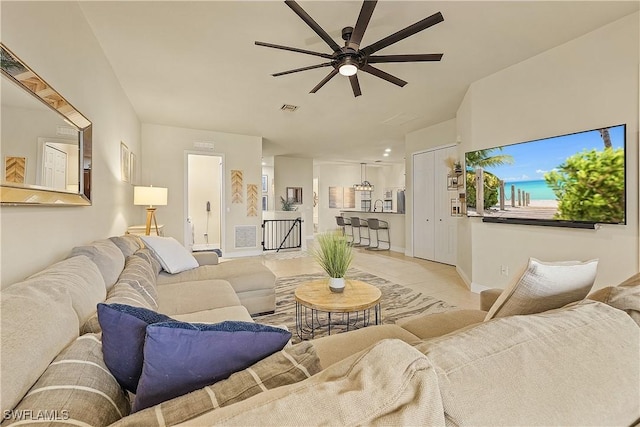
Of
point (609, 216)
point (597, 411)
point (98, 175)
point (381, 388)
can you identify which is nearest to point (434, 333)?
point (597, 411)

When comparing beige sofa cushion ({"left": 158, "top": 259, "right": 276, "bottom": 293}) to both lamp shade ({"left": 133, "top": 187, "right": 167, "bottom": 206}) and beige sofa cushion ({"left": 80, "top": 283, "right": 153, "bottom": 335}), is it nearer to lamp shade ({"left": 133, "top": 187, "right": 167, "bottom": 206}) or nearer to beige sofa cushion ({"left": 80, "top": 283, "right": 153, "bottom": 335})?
beige sofa cushion ({"left": 80, "top": 283, "right": 153, "bottom": 335})

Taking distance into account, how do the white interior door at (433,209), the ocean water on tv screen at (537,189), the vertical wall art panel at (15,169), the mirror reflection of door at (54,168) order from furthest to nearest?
the white interior door at (433,209), the ocean water on tv screen at (537,189), the mirror reflection of door at (54,168), the vertical wall art panel at (15,169)

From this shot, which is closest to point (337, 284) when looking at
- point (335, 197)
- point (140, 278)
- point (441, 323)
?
point (441, 323)

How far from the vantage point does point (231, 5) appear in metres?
2.13

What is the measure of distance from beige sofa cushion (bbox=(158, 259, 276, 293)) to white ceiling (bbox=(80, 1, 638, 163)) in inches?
84.6

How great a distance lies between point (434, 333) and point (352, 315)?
1.60 metres

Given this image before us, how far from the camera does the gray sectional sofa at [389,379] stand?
46 centimetres

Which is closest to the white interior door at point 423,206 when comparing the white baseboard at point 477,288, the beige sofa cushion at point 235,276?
the white baseboard at point 477,288

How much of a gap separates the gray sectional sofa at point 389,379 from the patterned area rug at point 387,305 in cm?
176

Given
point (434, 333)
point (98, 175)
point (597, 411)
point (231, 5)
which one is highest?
point (231, 5)

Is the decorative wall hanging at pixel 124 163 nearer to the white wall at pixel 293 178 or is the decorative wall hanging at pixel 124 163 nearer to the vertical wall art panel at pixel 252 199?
the vertical wall art panel at pixel 252 199

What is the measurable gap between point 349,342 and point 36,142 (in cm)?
193

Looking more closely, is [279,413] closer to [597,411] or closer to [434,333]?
[597,411]

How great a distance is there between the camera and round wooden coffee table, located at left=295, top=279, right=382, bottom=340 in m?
1.99
